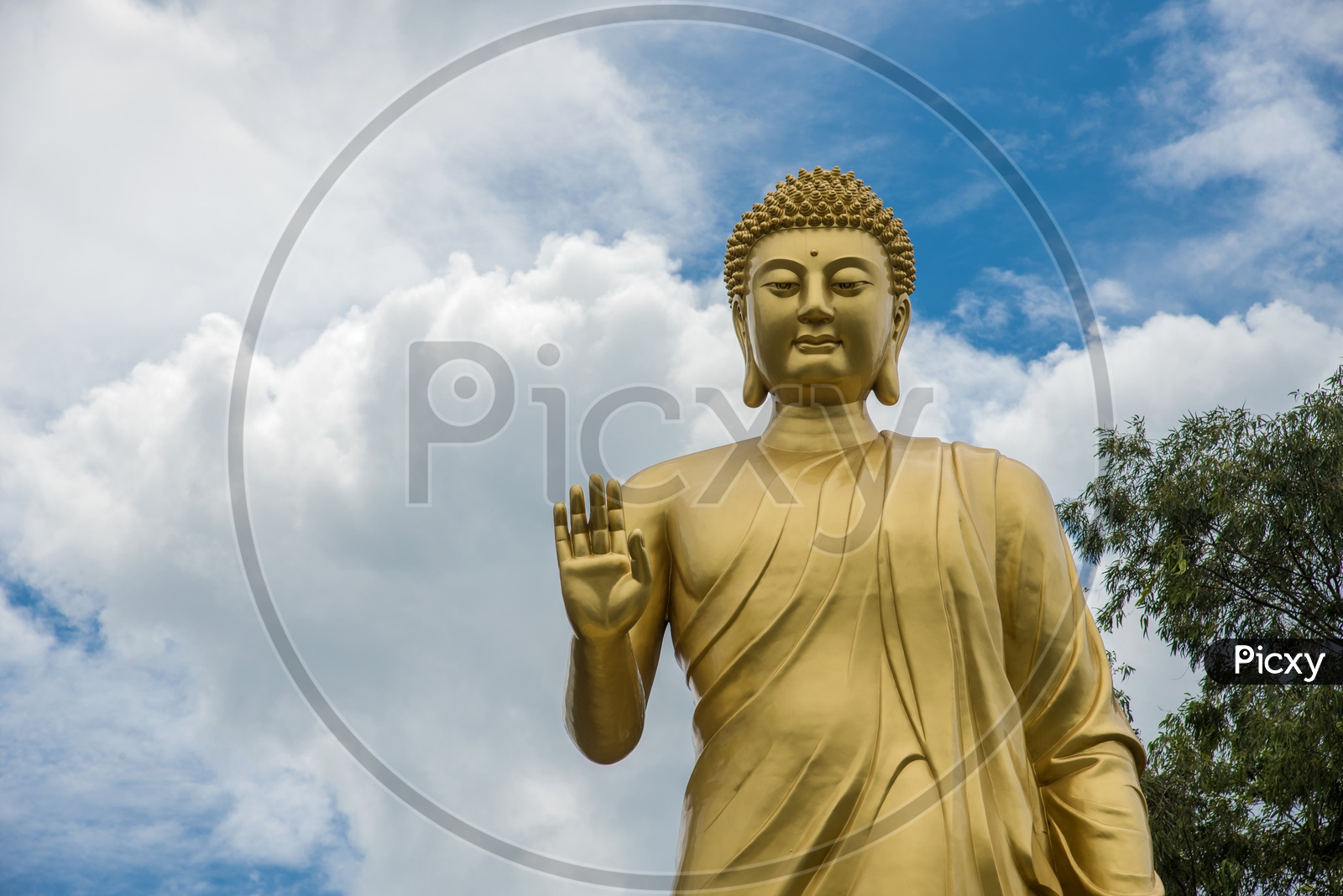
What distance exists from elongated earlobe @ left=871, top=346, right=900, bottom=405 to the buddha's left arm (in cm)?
60

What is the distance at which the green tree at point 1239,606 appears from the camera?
40.4ft

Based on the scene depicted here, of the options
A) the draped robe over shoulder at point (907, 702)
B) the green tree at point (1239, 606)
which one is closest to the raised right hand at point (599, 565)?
the draped robe over shoulder at point (907, 702)

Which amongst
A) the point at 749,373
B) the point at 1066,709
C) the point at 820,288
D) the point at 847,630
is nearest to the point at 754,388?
the point at 749,373

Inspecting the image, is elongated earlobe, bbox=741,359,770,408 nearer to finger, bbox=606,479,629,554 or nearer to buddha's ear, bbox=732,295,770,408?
buddha's ear, bbox=732,295,770,408

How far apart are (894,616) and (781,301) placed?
1416 mm

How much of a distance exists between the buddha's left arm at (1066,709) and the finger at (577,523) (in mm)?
1683

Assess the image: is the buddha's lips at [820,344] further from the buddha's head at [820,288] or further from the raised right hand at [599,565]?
the raised right hand at [599,565]

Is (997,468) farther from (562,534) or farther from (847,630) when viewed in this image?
(562,534)

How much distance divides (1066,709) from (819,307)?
1.85m

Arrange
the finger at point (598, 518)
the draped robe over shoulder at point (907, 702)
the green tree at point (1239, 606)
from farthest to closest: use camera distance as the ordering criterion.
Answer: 1. the green tree at point (1239, 606)
2. the finger at point (598, 518)
3. the draped robe over shoulder at point (907, 702)

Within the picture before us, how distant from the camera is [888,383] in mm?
6012

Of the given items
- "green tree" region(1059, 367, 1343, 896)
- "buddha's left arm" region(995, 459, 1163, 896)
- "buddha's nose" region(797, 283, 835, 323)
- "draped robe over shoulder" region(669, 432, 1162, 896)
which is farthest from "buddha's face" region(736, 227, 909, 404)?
"green tree" region(1059, 367, 1343, 896)

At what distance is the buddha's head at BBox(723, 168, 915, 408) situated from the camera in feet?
18.8

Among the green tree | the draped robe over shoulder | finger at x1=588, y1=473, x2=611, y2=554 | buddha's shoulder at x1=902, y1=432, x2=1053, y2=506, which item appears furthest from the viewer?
the green tree
